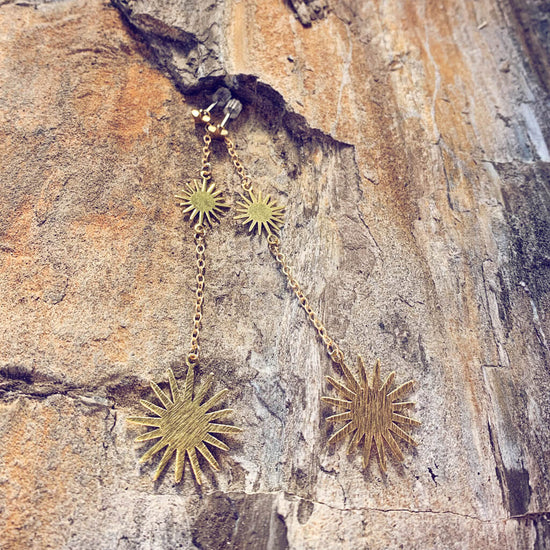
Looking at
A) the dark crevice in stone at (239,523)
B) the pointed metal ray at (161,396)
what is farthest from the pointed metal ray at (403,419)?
the pointed metal ray at (161,396)

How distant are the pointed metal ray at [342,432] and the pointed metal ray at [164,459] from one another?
0.59 m

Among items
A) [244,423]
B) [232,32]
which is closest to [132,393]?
[244,423]

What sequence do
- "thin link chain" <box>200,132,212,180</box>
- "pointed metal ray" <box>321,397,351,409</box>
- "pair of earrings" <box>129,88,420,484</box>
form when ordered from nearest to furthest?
"pair of earrings" <box>129,88,420,484</box> → "pointed metal ray" <box>321,397,351,409</box> → "thin link chain" <box>200,132,212,180</box>

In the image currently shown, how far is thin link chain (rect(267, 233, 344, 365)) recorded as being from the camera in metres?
1.94

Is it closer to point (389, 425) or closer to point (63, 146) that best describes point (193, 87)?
point (63, 146)

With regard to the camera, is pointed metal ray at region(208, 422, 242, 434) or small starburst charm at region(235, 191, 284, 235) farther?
small starburst charm at region(235, 191, 284, 235)

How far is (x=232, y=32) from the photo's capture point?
88.9 inches

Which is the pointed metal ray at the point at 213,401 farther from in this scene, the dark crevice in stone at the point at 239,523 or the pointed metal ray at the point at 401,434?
the pointed metal ray at the point at 401,434

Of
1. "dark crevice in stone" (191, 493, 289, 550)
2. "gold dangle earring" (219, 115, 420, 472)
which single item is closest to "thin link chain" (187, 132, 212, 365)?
"gold dangle earring" (219, 115, 420, 472)

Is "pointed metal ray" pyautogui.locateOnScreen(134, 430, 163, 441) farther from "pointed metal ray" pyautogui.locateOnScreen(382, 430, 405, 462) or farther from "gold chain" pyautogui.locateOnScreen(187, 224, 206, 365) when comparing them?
"pointed metal ray" pyautogui.locateOnScreen(382, 430, 405, 462)

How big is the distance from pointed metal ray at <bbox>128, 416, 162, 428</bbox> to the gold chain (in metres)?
0.25

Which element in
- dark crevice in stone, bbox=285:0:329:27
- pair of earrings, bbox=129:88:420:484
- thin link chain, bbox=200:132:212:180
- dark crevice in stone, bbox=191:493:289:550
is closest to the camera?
dark crevice in stone, bbox=191:493:289:550

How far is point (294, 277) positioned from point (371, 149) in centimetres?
73

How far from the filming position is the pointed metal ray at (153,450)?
67.6 inches
